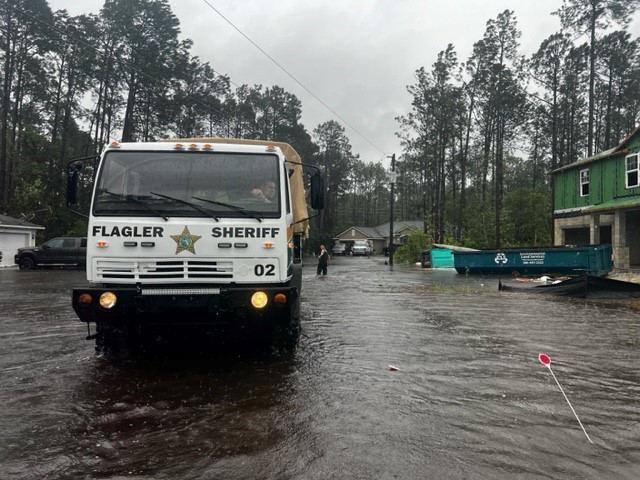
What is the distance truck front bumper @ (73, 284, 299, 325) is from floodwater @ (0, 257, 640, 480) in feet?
2.33

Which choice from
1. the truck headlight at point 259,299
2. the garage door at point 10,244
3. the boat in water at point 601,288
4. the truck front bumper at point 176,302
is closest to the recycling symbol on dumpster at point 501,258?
the boat in water at point 601,288

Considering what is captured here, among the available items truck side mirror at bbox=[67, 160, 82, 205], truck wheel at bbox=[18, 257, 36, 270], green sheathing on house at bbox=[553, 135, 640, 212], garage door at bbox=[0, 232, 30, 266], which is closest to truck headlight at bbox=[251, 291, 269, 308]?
truck side mirror at bbox=[67, 160, 82, 205]

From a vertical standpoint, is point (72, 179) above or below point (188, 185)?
above

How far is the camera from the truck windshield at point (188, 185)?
5520 millimetres

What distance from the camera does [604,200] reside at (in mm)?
25812

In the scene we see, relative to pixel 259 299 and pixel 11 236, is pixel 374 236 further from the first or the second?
pixel 259 299

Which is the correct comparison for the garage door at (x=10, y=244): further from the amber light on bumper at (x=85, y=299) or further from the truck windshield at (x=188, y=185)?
the amber light on bumper at (x=85, y=299)

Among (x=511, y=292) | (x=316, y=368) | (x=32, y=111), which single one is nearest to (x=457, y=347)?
(x=316, y=368)

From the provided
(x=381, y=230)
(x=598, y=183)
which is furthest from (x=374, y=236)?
(x=598, y=183)

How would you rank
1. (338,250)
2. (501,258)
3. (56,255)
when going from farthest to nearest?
(338,250), (56,255), (501,258)

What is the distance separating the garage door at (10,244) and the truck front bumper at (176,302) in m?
A: 26.5

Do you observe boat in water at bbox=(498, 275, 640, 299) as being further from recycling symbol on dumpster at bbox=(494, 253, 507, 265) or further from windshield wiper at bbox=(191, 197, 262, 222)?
windshield wiper at bbox=(191, 197, 262, 222)

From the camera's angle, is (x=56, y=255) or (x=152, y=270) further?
(x=56, y=255)

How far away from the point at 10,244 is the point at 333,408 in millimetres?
29227
